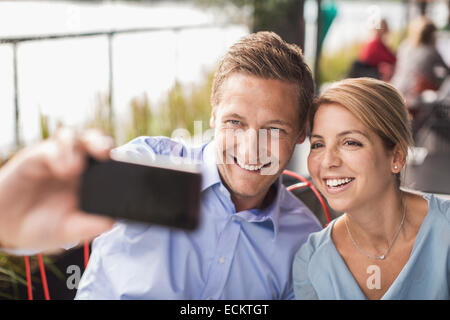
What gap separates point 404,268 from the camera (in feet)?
3.49

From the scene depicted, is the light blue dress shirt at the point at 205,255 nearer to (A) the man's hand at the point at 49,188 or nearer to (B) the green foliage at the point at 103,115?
(A) the man's hand at the point at 49,188

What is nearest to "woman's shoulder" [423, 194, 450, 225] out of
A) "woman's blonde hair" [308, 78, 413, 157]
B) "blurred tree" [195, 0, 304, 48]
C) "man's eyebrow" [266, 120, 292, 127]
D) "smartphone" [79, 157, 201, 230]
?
"woman's blonde hair" [308, 78, 413, 157]

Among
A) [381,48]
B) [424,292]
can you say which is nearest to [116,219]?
[424,292]

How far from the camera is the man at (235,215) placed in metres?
1.07

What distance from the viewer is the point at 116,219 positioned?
59 centimetres

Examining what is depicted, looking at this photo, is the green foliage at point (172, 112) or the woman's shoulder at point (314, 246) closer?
the woman's shoulder at point (314, 246)

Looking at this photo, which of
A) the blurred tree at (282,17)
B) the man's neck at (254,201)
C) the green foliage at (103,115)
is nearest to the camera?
the man's neck at (254,201)

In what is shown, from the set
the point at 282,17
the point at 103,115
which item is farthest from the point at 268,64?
the point at 282,17

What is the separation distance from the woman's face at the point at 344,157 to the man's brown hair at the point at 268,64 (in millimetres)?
74

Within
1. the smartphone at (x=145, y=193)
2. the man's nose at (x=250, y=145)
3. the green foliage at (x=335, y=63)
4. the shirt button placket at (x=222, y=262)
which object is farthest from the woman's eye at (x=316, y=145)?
the green foliage at (x=335, y=63)

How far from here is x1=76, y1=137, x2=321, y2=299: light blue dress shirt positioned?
1.07 m

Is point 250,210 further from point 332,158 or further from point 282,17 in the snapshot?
Answer: point 282,17
